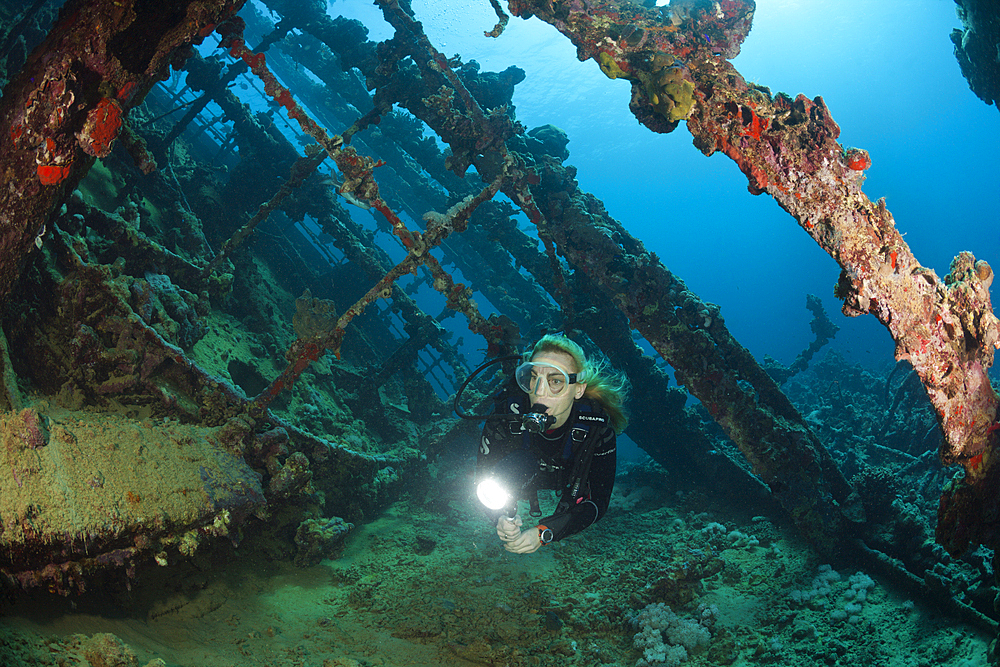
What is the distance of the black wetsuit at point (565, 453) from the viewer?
106 inches

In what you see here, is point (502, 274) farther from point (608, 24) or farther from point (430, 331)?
point (608, 24)

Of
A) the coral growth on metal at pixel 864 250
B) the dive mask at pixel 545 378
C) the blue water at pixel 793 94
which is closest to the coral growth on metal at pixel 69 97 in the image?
the dive mask at pixel 545 378

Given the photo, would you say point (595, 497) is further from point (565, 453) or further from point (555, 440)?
point (555, 440)

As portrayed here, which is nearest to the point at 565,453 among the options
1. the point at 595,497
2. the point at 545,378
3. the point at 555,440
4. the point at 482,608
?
the point at 555,440

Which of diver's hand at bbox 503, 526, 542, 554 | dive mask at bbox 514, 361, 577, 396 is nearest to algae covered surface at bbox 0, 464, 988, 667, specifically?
diver's hand at bbox 503, 526, 542, 554

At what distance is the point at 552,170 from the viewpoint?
603cm

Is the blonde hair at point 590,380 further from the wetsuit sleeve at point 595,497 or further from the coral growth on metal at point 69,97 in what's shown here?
the coral growth on metal at point 69,97

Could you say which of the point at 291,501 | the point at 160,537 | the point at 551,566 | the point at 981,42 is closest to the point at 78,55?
the point at 160,537

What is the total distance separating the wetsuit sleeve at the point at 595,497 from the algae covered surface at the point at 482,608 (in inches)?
50.9

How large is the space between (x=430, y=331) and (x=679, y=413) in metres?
4.64

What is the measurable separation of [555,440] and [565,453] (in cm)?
14

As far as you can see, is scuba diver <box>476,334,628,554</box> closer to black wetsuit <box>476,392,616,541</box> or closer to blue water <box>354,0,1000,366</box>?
black wetsuit <box>476,392,616,541</box>

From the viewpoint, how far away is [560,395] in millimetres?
3043

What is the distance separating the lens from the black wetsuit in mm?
2686
